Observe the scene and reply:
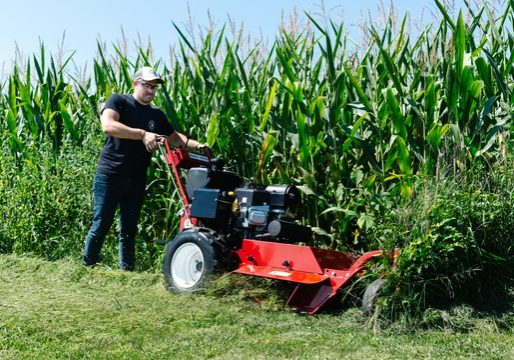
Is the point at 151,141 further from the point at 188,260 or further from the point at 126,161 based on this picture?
the point at 188,260

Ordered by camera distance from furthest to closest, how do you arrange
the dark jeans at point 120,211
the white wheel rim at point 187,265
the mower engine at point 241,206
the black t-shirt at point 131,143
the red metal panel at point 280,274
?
the dark jeans at point 120,211 → the black t-shirt at point 131,143 → the white wheel rim at point 187,265 → the mower engine at point 241,206 → the red metal panel at point 280,274

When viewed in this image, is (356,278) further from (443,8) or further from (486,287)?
(443,8)

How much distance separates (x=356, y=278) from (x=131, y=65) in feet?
13.3

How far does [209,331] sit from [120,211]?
2.75 m

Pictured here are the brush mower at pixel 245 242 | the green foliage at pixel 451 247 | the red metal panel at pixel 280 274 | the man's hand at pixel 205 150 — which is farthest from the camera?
the man's hand at pixel 205 150

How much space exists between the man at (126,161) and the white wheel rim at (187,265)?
3.20 ft

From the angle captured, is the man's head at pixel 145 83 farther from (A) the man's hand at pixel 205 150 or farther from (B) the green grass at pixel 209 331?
(B) the green grass at pixel 209 331

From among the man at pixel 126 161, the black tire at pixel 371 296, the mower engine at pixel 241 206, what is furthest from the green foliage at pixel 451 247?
the man at pixel 126 161

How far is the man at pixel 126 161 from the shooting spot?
6.64 metres

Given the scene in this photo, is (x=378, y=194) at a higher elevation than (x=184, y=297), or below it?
higher

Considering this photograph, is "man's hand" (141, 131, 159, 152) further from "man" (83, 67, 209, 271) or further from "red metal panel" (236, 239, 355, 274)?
"red metal panel" (236, 239, 355, 274)

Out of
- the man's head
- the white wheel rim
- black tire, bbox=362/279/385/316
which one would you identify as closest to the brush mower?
the white wheel rim

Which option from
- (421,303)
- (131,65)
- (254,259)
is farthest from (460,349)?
(131,65)

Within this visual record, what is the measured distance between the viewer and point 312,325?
15.7 ft
